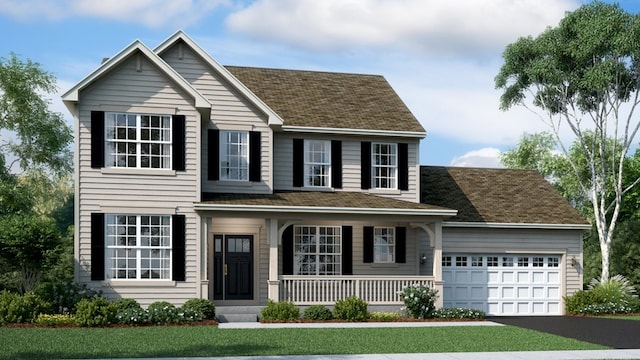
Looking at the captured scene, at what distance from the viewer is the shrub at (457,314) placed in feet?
78.8

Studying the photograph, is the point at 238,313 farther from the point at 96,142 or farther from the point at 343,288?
the point at 96,142

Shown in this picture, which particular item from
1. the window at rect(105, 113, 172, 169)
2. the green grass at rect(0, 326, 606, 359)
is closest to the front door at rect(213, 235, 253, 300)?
the window at rect(105, 113, 172, 169)

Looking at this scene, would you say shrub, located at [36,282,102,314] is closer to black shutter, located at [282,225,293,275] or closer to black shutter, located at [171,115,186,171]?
black shutter, located at [171,115,186,171]

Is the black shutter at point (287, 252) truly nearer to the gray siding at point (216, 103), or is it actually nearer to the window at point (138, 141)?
the gray siding at point (216, 103)

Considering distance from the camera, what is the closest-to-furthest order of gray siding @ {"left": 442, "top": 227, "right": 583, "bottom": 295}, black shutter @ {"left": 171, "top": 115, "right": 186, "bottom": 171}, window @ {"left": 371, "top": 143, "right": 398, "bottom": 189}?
black shutter @ {"left": 171, "top": 115, "right": 186, "bottom": 171}, gray siding @ {"left": 442, "top": 227, "right": 583, "bottom": 295}, window @ {"left": 371, "top": 143, "right": 398, "bottom": 189}

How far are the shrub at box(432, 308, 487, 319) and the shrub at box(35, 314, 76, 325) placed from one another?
1038 cm

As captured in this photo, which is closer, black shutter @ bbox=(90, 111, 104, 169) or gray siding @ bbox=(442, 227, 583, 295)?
black shutter @ bbox=(90, 111, 104, 169)

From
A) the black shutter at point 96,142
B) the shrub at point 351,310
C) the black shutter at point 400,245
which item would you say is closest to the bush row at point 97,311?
the shrub at point 351,310

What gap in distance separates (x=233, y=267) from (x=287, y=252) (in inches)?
69.5

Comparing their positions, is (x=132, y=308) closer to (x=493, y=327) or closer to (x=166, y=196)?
(x=166, y=196)

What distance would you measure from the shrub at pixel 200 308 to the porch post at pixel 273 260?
1889 millimetres

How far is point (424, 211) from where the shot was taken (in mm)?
24281

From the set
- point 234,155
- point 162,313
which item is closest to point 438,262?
point 234,155

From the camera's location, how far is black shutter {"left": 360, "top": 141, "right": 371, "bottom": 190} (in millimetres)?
26484
